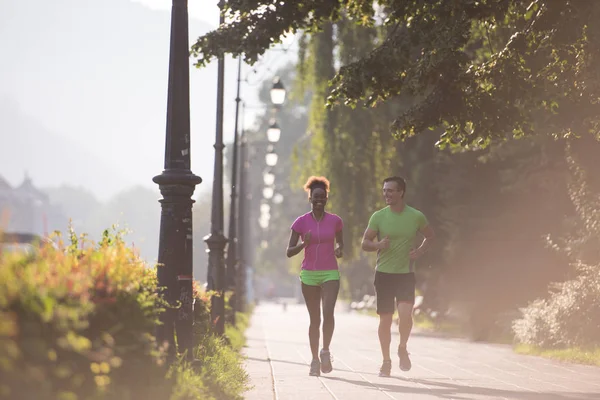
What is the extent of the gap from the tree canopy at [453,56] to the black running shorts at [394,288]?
2.18m

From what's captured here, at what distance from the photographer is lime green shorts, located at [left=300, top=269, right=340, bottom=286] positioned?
12.3m

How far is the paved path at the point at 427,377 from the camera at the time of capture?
35.6 ft

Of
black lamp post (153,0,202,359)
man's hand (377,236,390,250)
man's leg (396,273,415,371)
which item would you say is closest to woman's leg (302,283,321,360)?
man's hand (377,236,390,250)

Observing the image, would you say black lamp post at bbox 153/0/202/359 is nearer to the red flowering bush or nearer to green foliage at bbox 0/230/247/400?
green foliage at bbox 0/230/247/400

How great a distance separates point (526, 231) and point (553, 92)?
10.8 meters

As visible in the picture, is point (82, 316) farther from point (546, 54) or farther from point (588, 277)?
point (588, 277)

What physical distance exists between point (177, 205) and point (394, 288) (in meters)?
3.66

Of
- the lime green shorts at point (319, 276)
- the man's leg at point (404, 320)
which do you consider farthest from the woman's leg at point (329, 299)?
the man's leg at point (404, 320)

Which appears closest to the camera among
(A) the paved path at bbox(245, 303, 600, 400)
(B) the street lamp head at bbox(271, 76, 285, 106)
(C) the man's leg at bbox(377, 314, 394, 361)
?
(A) the paved path at bbox(245, 303, 600, 400)

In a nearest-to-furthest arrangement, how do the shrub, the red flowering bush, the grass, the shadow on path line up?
the red flowering bush
the shadow on path
the grass
the shrub

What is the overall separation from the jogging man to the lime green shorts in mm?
492

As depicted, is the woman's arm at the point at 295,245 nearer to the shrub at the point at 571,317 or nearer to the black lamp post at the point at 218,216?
the shrub at the point at 571,317

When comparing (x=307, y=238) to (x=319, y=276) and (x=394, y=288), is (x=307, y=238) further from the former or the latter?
(x=394, y=288)

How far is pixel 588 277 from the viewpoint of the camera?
57.0 feet
